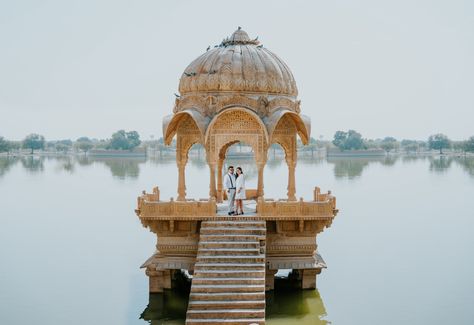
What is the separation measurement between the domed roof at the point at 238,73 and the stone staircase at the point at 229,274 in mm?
2887

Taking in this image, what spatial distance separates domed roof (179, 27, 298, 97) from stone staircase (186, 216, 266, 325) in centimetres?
289

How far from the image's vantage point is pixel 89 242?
58.6 ft

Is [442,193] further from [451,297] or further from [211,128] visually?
[211,128]

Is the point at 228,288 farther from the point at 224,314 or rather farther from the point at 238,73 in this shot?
the point at 238,73

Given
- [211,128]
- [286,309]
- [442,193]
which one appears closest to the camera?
[286,309]

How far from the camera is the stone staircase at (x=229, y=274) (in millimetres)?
9219

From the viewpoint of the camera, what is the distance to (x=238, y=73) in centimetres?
1212

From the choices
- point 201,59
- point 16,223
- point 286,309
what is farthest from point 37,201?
point 286,309

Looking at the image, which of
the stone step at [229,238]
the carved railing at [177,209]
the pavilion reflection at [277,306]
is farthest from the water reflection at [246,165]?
the stone step at [229,238]

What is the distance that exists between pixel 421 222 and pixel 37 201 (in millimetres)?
18518

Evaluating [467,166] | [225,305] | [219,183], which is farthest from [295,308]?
[467,166]

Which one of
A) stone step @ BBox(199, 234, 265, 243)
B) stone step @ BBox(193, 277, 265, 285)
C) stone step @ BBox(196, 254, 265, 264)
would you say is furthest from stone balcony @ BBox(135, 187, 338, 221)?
stone step @ BBox(193, 277, 265, 285)

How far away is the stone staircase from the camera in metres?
9.22

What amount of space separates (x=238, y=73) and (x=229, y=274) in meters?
4.45
